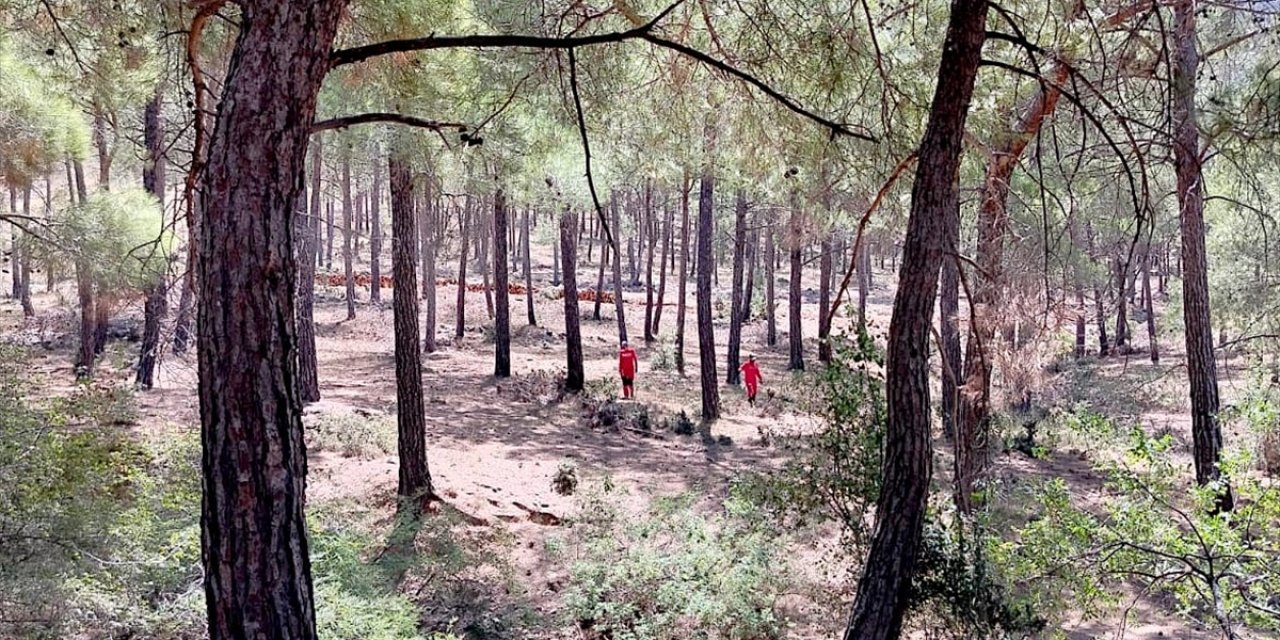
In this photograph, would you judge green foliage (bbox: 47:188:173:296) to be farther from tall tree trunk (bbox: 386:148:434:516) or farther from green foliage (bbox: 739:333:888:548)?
green foliage (bbox: 739:333:888:548)

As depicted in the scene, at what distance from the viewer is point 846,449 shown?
18.2 feet

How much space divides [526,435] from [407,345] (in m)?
4.34

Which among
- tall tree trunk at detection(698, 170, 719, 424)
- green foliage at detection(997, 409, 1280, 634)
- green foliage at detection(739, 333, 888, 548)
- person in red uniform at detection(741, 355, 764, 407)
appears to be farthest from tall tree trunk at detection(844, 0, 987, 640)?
person in red uniform at detection(741, 355, 764, 407)

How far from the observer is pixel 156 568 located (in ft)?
13.2

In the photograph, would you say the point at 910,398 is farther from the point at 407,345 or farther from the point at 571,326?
the point at 571,326

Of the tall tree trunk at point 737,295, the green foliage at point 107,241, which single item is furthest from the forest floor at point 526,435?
the tall tree trunk at point 737,295

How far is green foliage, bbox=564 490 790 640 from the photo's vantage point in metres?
5.37

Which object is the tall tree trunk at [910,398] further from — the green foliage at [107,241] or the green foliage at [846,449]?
the green foliage at [107,241]

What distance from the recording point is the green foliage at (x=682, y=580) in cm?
537

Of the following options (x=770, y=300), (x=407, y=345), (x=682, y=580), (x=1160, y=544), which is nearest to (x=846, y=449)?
(x=682, y=580)

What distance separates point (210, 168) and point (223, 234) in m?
0.18

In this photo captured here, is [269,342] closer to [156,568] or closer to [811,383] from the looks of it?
[156,568]

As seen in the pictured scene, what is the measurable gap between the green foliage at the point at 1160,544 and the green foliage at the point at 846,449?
133 cm

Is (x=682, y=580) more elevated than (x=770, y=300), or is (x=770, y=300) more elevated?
(x=770, y=300)
